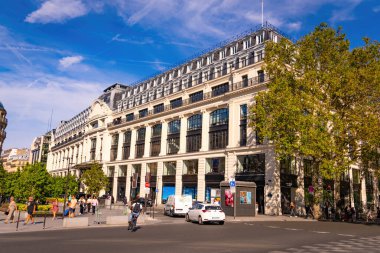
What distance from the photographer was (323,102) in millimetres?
33969

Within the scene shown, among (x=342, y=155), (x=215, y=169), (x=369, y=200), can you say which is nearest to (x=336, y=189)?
(x=342, y=155)

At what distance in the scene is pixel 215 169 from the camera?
1902 inches

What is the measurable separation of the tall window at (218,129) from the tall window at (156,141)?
537 inches

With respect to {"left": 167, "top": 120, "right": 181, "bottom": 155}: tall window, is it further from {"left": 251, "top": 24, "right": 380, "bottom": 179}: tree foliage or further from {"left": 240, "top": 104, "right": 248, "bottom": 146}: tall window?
{"left": 251, "top": 24, "right": 380, "bottom": 179}: tree foliage

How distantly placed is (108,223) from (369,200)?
45.3 m

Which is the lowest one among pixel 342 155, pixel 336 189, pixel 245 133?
pixel 336 189

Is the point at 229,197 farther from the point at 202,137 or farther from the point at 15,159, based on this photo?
the point at 15,159

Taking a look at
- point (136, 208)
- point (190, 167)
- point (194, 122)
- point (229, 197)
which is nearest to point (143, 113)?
point (194, 122)

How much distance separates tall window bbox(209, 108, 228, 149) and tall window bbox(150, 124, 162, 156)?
1363 cm

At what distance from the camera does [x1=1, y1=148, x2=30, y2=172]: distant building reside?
159 metres

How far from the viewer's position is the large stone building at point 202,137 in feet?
136

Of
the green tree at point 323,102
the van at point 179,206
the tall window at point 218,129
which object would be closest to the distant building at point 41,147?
the tall window at point 218,129

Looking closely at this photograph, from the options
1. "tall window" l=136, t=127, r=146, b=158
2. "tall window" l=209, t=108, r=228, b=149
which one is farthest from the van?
"tall window" l=136, t=127, r=146, b=158

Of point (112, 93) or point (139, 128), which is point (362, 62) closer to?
point (139, 128)
